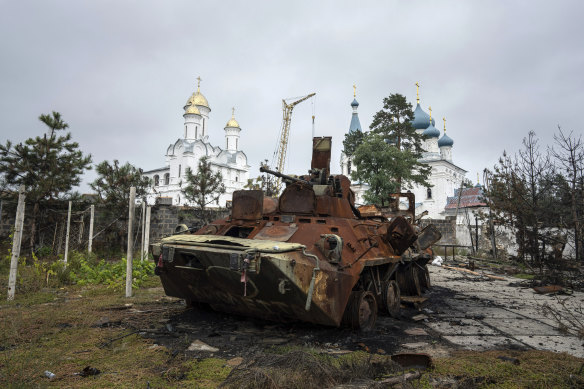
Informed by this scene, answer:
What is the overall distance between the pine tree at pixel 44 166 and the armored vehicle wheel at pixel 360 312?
11791mm

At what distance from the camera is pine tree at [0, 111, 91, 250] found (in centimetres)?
1334

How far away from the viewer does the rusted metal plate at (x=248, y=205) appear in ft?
22.1

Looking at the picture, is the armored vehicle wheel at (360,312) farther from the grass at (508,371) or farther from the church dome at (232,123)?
the church dome at (232,123)

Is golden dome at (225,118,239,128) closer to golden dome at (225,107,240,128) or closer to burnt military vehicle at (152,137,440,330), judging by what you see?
golden dome at (225,107,240,128)

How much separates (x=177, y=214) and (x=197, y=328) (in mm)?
11904

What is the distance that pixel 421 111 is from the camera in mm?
50000

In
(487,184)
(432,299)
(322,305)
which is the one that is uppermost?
(487,184)

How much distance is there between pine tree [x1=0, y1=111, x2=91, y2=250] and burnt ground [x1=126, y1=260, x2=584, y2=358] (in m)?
8.57

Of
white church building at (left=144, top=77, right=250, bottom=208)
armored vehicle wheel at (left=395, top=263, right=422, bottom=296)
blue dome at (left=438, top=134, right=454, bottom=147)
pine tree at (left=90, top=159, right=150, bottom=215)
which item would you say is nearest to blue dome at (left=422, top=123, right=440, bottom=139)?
blue dome at (left=438, top=134, right=454, bottom=147)

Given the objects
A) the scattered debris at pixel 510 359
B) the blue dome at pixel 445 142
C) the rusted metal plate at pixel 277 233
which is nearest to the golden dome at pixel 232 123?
the blue dome at pixel 445 142

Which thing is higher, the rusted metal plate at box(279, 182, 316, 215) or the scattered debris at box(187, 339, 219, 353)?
the rusted metal plate at box(279, 182, 316, 215)

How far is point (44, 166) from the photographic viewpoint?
549 inches

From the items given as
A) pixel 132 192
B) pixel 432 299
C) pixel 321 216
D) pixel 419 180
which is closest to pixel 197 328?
pixel 321 216

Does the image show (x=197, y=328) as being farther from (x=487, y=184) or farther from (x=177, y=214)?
(x=487, y=184)
